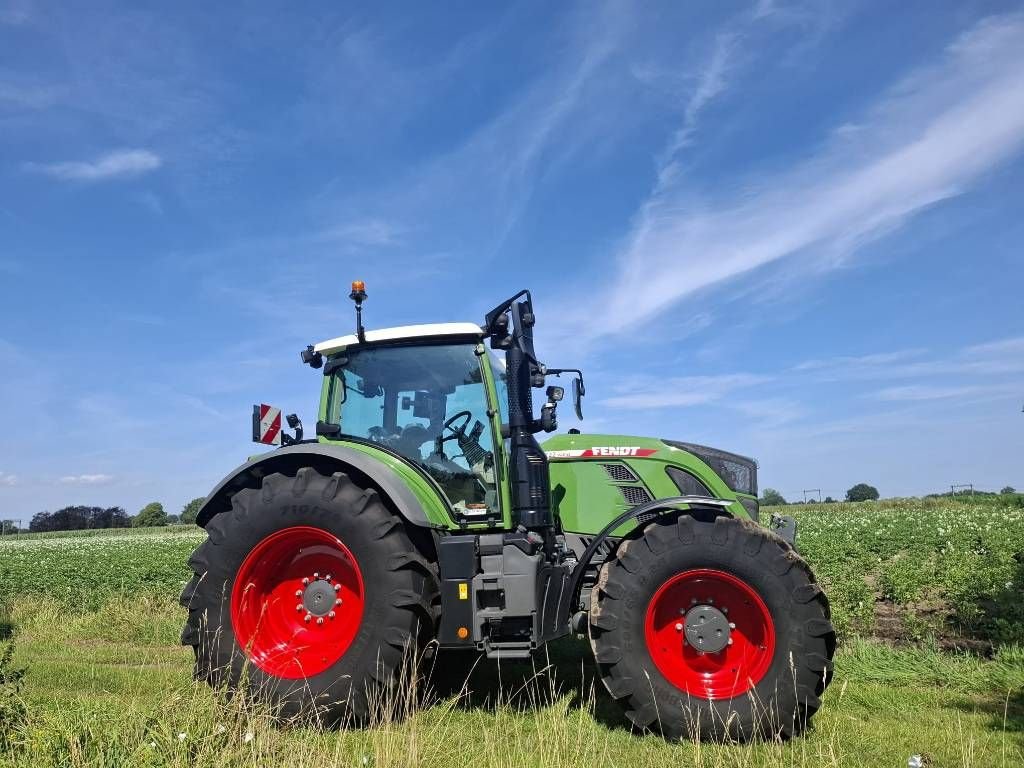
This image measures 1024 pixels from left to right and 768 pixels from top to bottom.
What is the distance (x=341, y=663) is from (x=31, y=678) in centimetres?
367

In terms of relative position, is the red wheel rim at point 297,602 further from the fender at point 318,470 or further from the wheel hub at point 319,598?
the fender at point 318,470

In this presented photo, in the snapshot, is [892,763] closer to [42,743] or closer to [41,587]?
[42,743]

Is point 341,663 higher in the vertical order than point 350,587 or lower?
lower

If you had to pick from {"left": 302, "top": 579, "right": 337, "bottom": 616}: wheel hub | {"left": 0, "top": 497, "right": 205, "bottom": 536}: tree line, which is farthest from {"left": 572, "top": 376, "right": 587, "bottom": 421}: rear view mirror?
{"left": 0, "top": 497, "right": 205, "bottom": 536}: tree line

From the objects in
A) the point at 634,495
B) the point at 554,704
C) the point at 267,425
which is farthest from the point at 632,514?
the point at 267,425

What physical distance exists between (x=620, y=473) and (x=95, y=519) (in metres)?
79.5

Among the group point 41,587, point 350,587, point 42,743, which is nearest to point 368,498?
point 350,587

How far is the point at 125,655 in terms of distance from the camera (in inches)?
294

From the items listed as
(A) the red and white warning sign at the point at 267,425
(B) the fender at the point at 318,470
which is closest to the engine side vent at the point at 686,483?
(B) the fender at the point at 318,470

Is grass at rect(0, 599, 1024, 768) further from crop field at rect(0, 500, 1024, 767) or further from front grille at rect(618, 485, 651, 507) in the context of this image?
front grille at rect(618, 485, 651, 507)

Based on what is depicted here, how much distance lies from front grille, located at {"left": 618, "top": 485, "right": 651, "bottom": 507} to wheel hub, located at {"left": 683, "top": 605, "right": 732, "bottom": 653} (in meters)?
1.07

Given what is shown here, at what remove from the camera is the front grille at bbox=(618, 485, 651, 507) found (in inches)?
209

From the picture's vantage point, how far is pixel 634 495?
5336 millimetres

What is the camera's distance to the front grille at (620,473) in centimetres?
536
